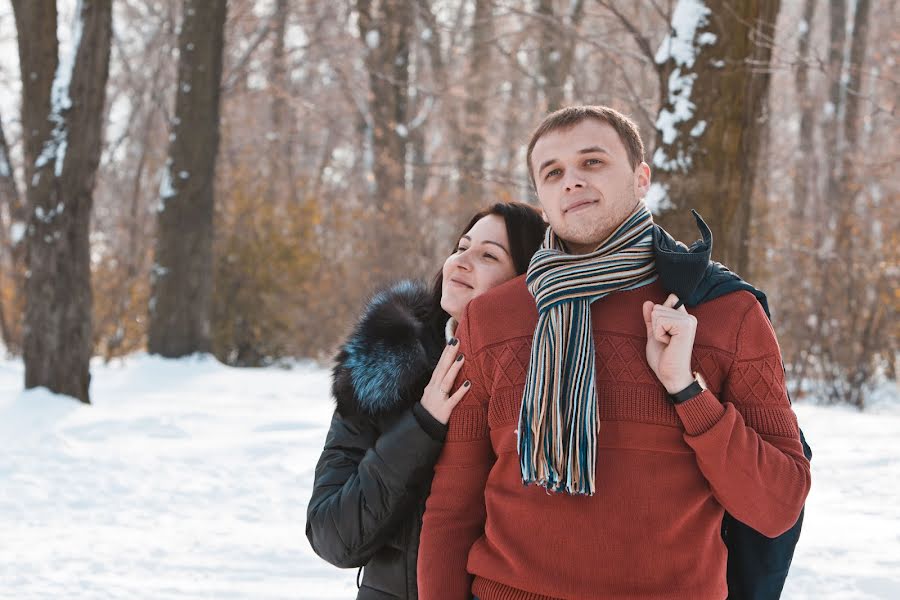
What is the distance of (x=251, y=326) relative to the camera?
13.8 metres

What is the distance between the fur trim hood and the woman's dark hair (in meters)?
0.09

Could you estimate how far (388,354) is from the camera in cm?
253

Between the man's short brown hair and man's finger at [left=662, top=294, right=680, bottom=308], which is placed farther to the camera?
the man's short brown hair

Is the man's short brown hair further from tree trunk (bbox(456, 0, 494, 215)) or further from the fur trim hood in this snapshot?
tree trunk (bbox(456, 0, 494, 215))

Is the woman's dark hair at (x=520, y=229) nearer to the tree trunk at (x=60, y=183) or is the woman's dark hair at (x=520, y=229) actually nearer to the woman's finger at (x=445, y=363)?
the woman's finger at (x=445, y=363)

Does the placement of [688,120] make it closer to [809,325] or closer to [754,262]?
[809,325]

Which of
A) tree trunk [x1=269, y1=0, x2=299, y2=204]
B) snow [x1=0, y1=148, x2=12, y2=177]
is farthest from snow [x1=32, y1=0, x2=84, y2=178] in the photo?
tree trunk [x1=269, y1=0, x2=299, y2=204]

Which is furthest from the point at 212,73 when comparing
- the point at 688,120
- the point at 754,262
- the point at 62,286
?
the point at 688,120

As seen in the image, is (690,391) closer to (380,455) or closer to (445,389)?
(445,389)

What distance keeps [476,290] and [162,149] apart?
67.7 ft

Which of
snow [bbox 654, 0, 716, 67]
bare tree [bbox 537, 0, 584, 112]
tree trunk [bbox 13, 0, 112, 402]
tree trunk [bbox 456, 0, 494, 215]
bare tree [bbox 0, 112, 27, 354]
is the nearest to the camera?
snow [bbox 654, 0, 716, 67]

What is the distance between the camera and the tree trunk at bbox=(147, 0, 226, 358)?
449 inches

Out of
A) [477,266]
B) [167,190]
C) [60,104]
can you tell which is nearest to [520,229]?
[477,266]

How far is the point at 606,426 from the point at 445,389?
0.43 meters
